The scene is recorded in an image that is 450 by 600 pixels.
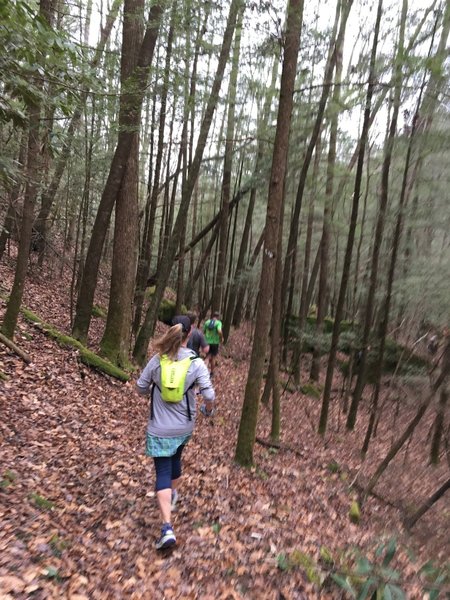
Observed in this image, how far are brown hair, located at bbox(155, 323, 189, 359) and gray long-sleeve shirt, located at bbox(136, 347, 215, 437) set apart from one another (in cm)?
7

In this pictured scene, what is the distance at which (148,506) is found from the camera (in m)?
4.73

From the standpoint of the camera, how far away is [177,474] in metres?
4.38

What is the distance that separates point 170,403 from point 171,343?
554 millimetres

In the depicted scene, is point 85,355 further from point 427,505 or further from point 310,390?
point 310,390

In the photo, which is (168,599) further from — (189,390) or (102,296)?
(102,296)

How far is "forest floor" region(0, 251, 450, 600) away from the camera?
3.62m

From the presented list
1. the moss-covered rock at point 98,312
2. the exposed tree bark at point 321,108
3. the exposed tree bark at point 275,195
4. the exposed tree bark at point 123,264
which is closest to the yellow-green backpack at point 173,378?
the exposed tree bark at point 275,195

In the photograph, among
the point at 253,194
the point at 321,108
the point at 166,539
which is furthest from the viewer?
the point at 253,194

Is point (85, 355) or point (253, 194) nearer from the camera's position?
point (85, 355)

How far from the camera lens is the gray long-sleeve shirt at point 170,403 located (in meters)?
4.02

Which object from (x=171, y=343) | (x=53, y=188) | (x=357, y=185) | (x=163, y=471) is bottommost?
(x=163, y=471)

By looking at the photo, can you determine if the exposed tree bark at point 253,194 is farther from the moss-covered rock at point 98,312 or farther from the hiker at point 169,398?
the hiker at point 169,398

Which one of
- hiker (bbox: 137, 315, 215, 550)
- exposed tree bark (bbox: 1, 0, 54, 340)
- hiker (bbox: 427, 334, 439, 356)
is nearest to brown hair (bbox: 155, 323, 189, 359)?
hiker (bbox: 137, 315, 215, 550)

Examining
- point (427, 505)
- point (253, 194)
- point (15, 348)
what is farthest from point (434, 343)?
point (15, 348)
